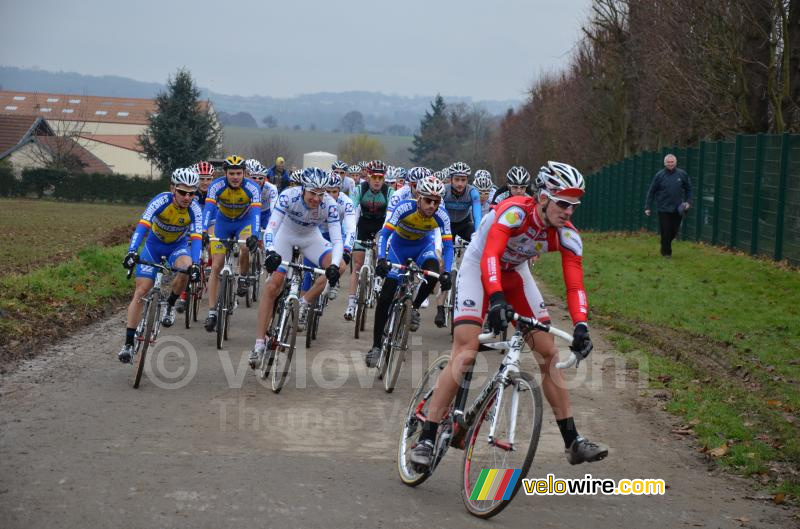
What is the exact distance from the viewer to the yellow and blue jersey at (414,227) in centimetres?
1146

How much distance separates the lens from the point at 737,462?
7781 millimetres

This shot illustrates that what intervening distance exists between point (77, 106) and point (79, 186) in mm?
72936

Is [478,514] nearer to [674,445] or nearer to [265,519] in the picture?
[265,519]

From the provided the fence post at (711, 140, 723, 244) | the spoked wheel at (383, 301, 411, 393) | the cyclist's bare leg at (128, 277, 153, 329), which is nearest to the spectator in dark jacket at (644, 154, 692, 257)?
the fence post at (711, 140, 723, 244)

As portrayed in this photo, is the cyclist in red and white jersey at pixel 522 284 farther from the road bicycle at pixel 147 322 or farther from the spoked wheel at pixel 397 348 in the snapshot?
the road bicycle at pixel 147 322

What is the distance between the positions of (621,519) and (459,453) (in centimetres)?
183

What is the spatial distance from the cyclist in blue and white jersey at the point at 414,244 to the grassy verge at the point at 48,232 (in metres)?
10.3

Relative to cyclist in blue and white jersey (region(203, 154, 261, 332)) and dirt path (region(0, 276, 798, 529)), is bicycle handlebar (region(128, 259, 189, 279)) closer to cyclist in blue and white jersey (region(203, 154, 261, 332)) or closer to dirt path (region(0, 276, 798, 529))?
dirt path (region(0, 276, 798, 529))

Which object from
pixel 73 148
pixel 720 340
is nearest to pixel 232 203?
pixel 720 340

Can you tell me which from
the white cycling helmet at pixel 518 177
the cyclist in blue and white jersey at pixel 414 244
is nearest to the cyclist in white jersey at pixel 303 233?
the cyclist in blue and white jersey at pixel 414 244

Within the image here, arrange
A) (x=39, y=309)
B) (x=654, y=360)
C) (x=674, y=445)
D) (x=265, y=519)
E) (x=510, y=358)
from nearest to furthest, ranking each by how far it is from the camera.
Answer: (x=265, y=519), (x=510, y=358), (x=674, y=445), (x=654, y=360), (x=39, y=309)

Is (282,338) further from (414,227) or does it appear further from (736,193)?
(736,193)

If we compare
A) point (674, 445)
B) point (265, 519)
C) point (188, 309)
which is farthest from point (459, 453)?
point (188, 309)

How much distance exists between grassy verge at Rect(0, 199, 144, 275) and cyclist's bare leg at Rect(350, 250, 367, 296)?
25.1ft
